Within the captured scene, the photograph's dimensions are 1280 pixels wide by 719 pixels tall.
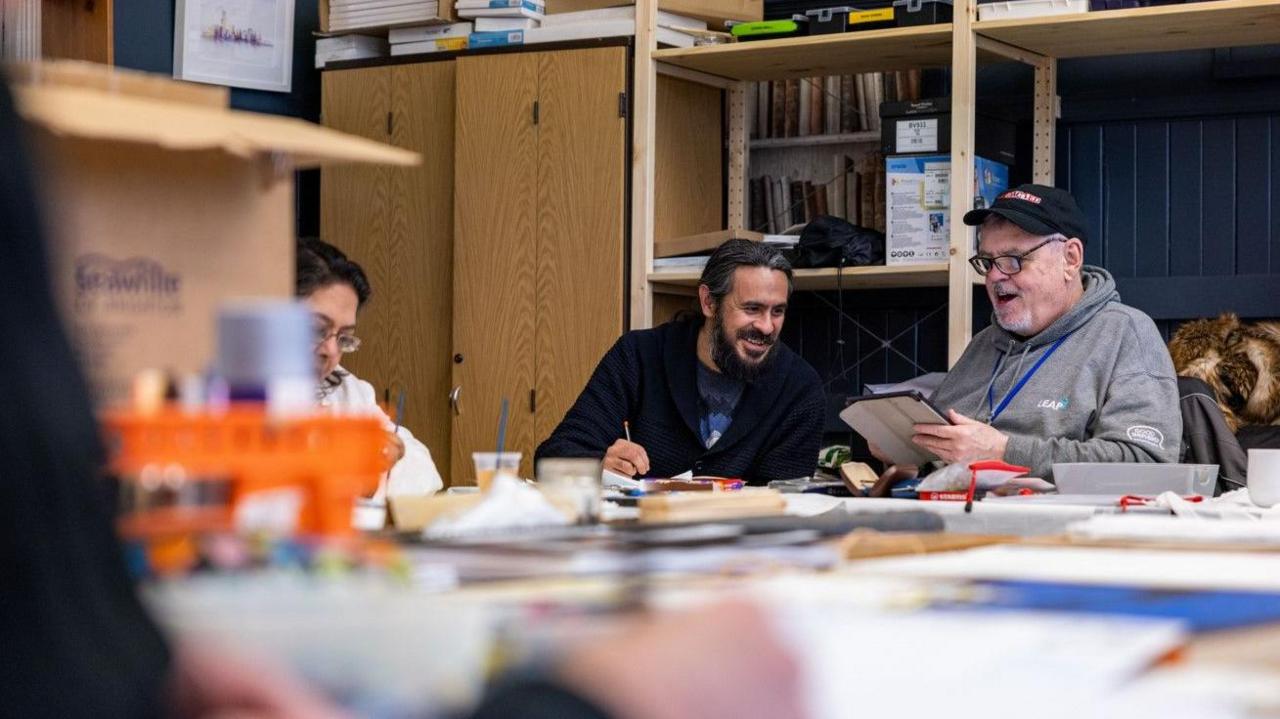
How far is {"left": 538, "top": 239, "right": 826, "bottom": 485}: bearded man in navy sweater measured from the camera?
3912 millimetres

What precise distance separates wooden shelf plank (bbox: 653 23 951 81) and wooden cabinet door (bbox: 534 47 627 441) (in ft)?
0.81

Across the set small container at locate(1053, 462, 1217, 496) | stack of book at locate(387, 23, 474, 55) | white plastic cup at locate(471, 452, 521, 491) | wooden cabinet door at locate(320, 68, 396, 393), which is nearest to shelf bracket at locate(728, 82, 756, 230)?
stack of book at locate(387, 23, 474, 55)

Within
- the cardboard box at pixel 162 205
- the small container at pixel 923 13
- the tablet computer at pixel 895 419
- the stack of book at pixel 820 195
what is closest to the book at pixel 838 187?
the stack of book at pixel 820 195

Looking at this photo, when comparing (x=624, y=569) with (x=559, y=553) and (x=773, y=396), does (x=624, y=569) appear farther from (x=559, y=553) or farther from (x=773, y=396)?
(x=773, y=396)

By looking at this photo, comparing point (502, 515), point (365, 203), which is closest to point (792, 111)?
point (365, 203)

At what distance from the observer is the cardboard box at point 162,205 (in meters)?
0.82

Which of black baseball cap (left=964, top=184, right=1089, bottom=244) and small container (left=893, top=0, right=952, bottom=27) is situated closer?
black baseball cap (left=964, top=184, right=1089, bottom=244)

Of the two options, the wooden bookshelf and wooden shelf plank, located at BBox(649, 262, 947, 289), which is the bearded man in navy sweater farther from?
the wooden bookshelf

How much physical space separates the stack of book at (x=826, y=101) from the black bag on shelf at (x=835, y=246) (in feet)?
2.01

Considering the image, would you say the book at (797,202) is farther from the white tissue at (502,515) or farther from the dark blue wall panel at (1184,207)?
the white tissue at (502,515)

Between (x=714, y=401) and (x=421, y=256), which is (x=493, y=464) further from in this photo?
(x=421, y=256)

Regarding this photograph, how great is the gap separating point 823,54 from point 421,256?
1.50 m

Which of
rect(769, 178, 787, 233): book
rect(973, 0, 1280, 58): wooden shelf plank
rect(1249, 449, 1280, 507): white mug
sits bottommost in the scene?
rect(1249, 449, 1280, 507): white mug

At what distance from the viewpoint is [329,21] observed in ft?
17.1
